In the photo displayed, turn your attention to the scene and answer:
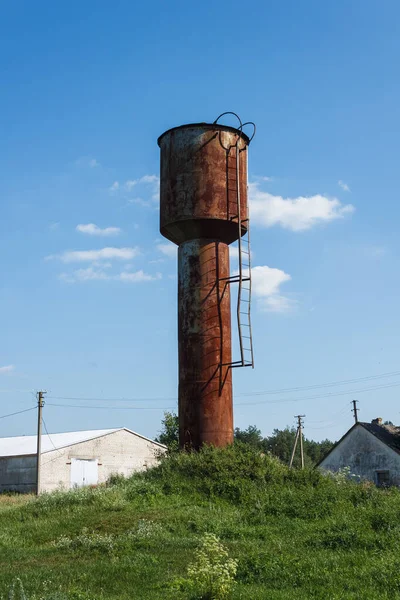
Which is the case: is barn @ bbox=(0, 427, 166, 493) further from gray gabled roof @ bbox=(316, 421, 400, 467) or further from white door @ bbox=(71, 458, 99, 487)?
gray gabled roof @ bbox=(316, 421, 400, 467)

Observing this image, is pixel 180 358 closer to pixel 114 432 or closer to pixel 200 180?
pixel 200 180

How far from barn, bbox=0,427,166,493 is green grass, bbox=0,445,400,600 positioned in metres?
22.0

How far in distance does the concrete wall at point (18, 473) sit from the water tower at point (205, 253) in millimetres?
24666

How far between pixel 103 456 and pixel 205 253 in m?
28.1

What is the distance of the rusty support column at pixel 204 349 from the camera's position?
19672mm

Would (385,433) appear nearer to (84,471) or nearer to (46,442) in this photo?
(84,471)

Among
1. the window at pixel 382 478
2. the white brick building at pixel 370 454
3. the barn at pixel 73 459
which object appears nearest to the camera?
the window at pixel 382 478

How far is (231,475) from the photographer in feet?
57.4

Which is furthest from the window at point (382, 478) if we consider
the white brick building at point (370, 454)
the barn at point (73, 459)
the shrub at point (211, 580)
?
the shrub at point (211, 580)

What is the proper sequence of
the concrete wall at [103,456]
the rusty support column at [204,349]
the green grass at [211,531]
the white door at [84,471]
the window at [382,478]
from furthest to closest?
the white door at [84,471]
the concrete wall at [103,456]
the window at [382,478]
the rusty support column at [204,349]
the green grass at [211,531]

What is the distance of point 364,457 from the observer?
3869 cm

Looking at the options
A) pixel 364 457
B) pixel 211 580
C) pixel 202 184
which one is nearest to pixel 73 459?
pixel 364 457

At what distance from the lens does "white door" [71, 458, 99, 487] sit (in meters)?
43.1

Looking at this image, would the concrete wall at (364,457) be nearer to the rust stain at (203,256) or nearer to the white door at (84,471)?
the white door at (84,471)
